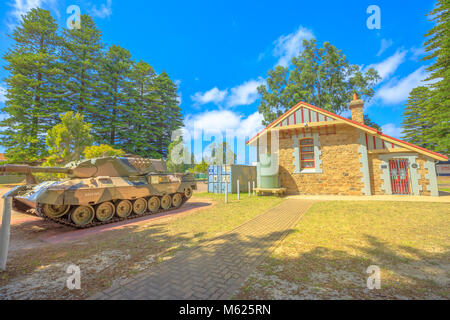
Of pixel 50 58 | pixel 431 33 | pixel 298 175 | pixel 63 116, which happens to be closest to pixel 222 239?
pixel 298 175

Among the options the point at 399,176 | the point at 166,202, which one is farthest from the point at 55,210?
the point at 399,176

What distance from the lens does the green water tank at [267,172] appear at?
41.8 feet

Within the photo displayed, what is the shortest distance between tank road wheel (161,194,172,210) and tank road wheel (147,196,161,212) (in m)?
0.21

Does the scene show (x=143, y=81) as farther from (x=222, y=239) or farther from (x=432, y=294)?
(x=432, y=294)

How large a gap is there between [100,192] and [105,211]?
0.89 meters

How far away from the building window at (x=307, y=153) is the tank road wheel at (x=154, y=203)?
10.4 metres

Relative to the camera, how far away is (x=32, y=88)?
26.0m

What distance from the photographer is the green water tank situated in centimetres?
1273

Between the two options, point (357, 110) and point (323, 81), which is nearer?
point (357, 110)

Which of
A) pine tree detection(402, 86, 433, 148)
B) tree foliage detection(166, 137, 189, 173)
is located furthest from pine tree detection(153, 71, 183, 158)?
pine tree detection(402, 86, 433, 148)

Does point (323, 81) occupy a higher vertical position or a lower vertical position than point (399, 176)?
higher

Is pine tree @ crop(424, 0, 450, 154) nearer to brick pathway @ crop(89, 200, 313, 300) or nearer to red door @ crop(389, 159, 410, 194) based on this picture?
red door @ crop(389, 159, 410, 194)

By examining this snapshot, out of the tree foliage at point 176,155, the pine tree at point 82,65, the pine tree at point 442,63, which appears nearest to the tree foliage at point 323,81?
the pine tree at point 442,63

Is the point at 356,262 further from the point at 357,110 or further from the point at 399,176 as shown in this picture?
the point at 357,110
